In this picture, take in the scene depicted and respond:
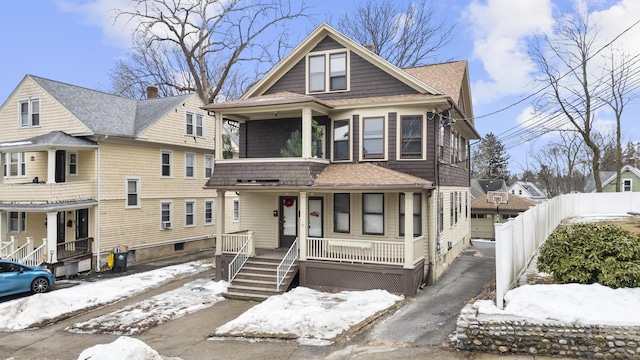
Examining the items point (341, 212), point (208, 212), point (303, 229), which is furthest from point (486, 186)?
point (303, 229)

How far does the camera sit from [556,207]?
20297 millimetres

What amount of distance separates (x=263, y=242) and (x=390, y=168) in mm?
6083

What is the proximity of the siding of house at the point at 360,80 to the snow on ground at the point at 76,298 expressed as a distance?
30.3ft

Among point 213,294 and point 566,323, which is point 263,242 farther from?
point 566,323

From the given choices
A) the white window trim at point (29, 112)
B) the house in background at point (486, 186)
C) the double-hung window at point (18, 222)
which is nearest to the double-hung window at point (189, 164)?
the white window trim at point (29, 112)

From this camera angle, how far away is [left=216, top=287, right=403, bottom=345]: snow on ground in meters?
10.3

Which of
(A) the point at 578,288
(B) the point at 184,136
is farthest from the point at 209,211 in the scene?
(A) the point at 578,288

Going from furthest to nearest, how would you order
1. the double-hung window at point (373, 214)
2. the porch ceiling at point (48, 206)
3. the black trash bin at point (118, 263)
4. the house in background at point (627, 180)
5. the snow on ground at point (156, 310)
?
the house in background at point (627, 180), the black trash bin at point (118, 263), the porch ceiling at point (48, 206), the double-hung window at point (373, 214), the snow on ground at point (156, 310)

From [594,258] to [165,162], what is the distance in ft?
67.0

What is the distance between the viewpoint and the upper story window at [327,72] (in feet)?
55.3

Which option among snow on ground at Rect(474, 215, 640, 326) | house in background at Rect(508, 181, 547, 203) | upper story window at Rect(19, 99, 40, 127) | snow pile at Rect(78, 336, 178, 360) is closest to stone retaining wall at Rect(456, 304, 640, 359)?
snow on ground at Rect(474, 215, 640, 326)

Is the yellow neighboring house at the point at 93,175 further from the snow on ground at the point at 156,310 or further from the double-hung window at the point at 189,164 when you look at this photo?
the snow on ground at the point at 156,310

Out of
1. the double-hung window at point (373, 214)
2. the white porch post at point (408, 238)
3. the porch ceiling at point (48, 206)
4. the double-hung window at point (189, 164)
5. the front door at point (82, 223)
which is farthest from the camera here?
the double-hung window at point (189, 164)

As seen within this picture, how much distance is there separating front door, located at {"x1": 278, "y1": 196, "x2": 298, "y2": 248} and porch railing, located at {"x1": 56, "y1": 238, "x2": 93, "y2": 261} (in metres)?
9.21
